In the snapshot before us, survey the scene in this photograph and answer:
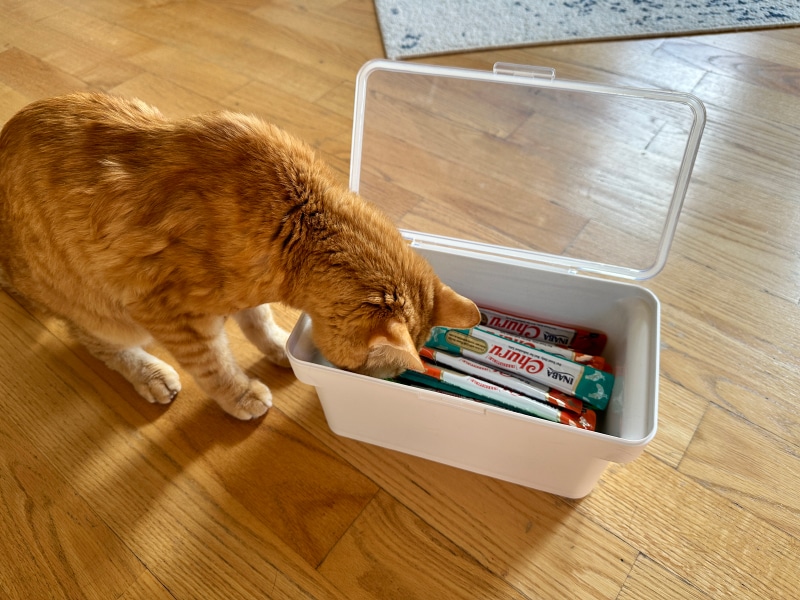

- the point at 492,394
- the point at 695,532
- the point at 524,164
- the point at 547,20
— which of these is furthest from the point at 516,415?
the point at 547,20

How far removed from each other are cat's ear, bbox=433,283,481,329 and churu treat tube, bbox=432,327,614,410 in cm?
14

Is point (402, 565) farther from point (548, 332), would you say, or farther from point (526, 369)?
point (548, 332)

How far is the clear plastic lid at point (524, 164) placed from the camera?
1172 millimetres

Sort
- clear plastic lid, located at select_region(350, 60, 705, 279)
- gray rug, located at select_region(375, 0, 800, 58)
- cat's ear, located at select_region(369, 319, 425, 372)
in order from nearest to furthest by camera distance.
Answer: cat's ear, located at select_region(369, 319, 425, 372), clear plastic lid, located at select_region(350, 60, 705, 279), gray rug, located at select_region(375, 0, 800, 58)

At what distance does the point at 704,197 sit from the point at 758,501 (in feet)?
2.32

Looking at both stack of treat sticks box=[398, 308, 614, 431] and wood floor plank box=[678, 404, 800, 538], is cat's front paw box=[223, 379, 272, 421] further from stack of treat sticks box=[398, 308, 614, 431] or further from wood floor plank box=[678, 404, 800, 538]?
wood floor plank box=[678, 404, 800, 538]

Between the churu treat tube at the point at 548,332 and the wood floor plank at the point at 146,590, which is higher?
the churu treat tube at the point at 548,332

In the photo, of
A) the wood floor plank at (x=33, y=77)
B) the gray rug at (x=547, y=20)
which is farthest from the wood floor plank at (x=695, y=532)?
the wood floor plank at (x=33, y=77)

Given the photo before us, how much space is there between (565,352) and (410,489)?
336mm

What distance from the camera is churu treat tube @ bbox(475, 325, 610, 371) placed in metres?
0.94

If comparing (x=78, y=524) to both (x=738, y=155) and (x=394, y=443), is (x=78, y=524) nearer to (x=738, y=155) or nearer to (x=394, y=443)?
(x=394, y=443)

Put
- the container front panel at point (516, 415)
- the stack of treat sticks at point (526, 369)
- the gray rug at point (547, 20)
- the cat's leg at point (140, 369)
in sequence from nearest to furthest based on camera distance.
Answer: the container front panel at point (516, 415) < the stack of treat sticks at point (526, 369) < the cat's leg at point (140, 369) < the gray rug at point (547, 20)

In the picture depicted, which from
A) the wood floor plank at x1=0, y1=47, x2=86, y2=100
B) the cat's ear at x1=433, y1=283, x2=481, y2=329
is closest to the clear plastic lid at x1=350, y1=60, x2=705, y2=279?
the cat's ear at x1=433, y1=283, x2=481, y2=329

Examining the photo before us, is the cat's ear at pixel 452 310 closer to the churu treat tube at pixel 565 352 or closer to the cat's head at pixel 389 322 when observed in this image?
the cat's head at pixel 389 322
